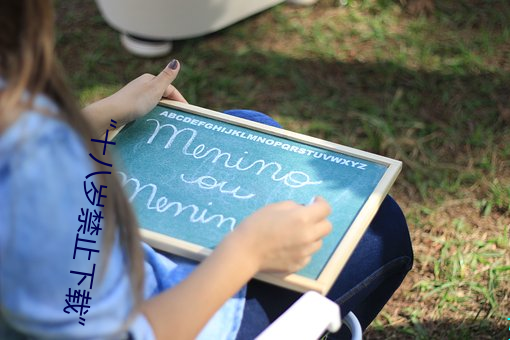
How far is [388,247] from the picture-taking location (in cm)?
129

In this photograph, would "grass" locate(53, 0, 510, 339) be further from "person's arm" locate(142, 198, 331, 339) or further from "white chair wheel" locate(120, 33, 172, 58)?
"person's arm" locate(142, 198, 331, 339)

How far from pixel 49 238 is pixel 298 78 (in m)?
2.08

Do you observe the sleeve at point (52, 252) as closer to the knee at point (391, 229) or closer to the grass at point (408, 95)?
the knee at point (391, 229)

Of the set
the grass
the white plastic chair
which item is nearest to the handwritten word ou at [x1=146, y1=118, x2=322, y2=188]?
the white plastic chair

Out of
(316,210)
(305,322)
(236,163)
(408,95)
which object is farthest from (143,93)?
(408,95)

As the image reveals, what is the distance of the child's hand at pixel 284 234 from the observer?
0.98 meters

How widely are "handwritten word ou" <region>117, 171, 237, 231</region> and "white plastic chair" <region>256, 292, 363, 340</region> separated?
21 cm

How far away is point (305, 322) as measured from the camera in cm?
97

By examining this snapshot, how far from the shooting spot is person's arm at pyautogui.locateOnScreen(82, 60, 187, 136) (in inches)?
51.2

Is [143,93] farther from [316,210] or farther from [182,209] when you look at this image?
[316,210]

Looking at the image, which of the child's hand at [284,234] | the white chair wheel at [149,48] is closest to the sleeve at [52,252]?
the child's hand at [284,234]

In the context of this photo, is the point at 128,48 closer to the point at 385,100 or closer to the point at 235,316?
the point at 385,100

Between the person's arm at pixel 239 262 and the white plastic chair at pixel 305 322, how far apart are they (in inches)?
2.6

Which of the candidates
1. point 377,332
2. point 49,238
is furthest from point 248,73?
point 49,238
